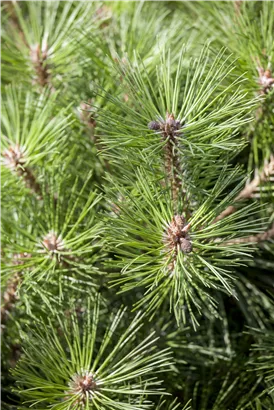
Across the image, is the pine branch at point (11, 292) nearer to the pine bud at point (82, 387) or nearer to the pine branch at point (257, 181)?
the pine bud at point (82, 387)

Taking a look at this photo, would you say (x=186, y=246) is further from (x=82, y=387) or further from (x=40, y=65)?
(x=40, y=65)

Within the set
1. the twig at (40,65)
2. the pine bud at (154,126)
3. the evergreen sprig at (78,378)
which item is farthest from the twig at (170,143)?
the twig at (40,65)

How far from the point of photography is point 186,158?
1.58 feet

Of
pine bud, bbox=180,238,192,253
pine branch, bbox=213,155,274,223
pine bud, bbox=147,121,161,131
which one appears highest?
pine bud, bbox=147,121,161,131

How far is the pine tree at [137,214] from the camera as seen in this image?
468 millimetres

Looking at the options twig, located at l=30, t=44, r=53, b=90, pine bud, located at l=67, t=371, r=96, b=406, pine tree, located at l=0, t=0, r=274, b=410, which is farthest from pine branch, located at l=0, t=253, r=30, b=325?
twig, located at l=30, t=44, r=53, b=90

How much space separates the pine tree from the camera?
468mm

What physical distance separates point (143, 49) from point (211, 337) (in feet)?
1.02

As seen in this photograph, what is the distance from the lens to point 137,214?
47 cm

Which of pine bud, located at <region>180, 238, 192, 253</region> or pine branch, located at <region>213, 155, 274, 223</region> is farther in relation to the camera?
pine branch, located at <region>213, 155, 274, 223</region>

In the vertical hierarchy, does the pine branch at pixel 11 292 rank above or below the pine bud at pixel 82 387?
above

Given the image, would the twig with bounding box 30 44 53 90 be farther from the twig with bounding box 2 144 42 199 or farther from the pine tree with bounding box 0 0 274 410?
the twig with bounding box 2 144 42 199

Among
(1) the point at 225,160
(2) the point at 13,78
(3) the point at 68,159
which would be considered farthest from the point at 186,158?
(2) the point at 13,78

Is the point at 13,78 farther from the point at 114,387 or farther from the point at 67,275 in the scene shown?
the point at 114,387
